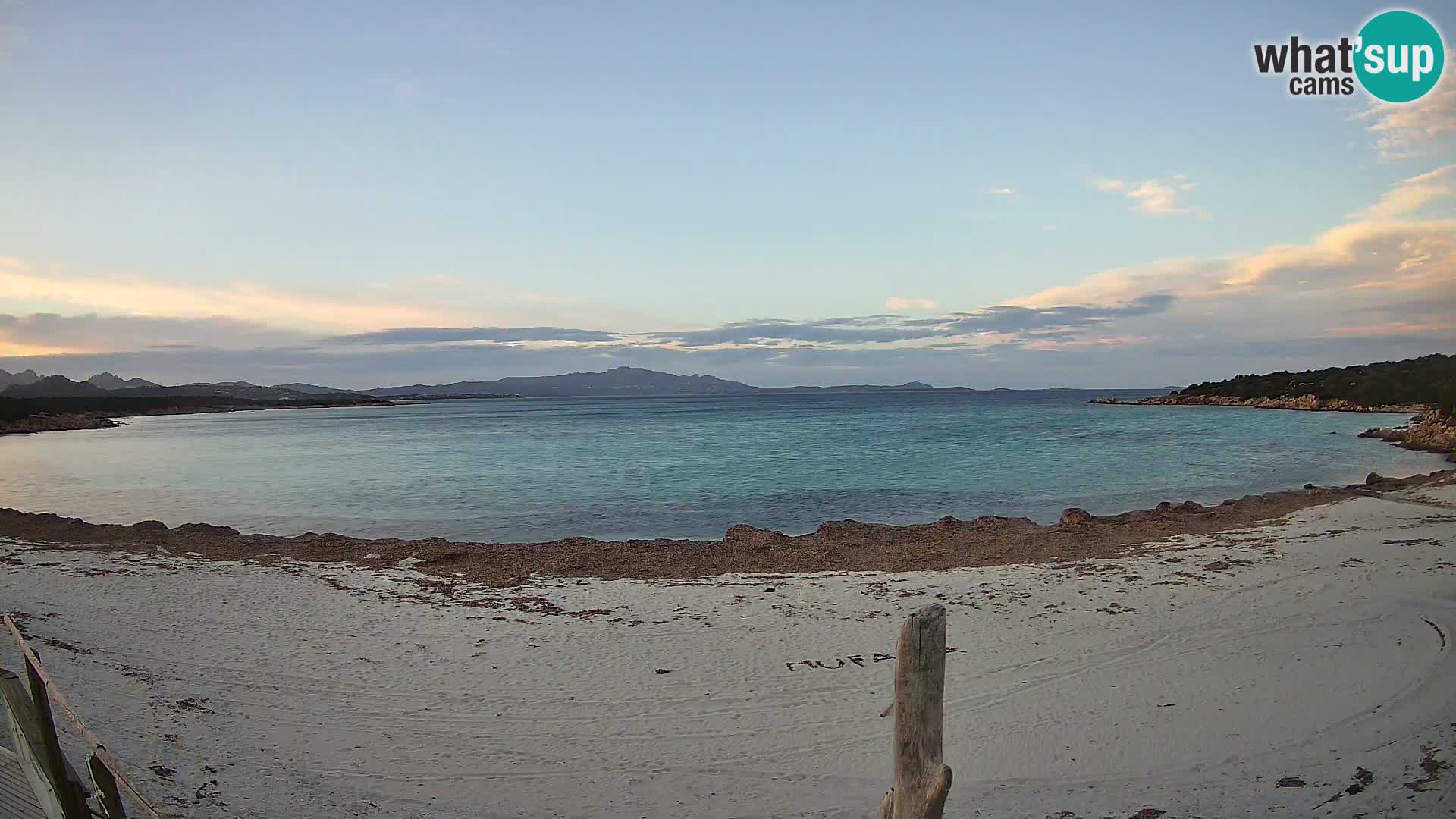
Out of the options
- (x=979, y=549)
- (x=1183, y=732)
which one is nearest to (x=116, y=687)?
(x=1183, y=732)

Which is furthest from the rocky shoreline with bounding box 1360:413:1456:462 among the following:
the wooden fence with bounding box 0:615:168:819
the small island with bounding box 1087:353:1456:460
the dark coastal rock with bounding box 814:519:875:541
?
the wooden fence with bounding box 0:615:168:819

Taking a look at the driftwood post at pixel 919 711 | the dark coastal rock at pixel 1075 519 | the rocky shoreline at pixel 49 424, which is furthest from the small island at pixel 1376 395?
the rocky shoreline at pixel 49 424

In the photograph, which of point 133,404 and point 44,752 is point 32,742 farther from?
point 133,404

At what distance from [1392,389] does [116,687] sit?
83004 mm

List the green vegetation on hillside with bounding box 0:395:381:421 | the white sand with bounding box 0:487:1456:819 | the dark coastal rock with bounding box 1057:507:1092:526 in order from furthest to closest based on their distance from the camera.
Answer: the green vegetation on hillside with bounding box 0:395:381:421
the dark coastal rock with bounding box 1057:507:1092:526
the white sand with bounding box 0:487:1456:819

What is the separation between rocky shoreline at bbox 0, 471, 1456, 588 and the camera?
13453 millimetres

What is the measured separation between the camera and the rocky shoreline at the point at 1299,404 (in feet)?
205

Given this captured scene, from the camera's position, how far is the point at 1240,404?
88.9m

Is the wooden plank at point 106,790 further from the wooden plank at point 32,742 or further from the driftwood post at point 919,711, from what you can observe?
the driftwood post at point 919,711

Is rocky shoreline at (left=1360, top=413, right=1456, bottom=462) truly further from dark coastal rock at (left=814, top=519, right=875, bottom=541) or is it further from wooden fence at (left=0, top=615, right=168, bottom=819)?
wooden fence at (left=0, top=615, right=168, bottom=819)

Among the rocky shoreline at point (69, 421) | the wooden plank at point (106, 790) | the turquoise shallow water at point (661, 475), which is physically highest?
the rocky shoreline at point (69, 421)

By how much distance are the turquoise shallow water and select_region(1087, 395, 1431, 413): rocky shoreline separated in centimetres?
561

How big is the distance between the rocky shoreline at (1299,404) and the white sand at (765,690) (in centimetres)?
4863

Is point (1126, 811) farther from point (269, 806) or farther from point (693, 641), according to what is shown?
point (269, 806)
